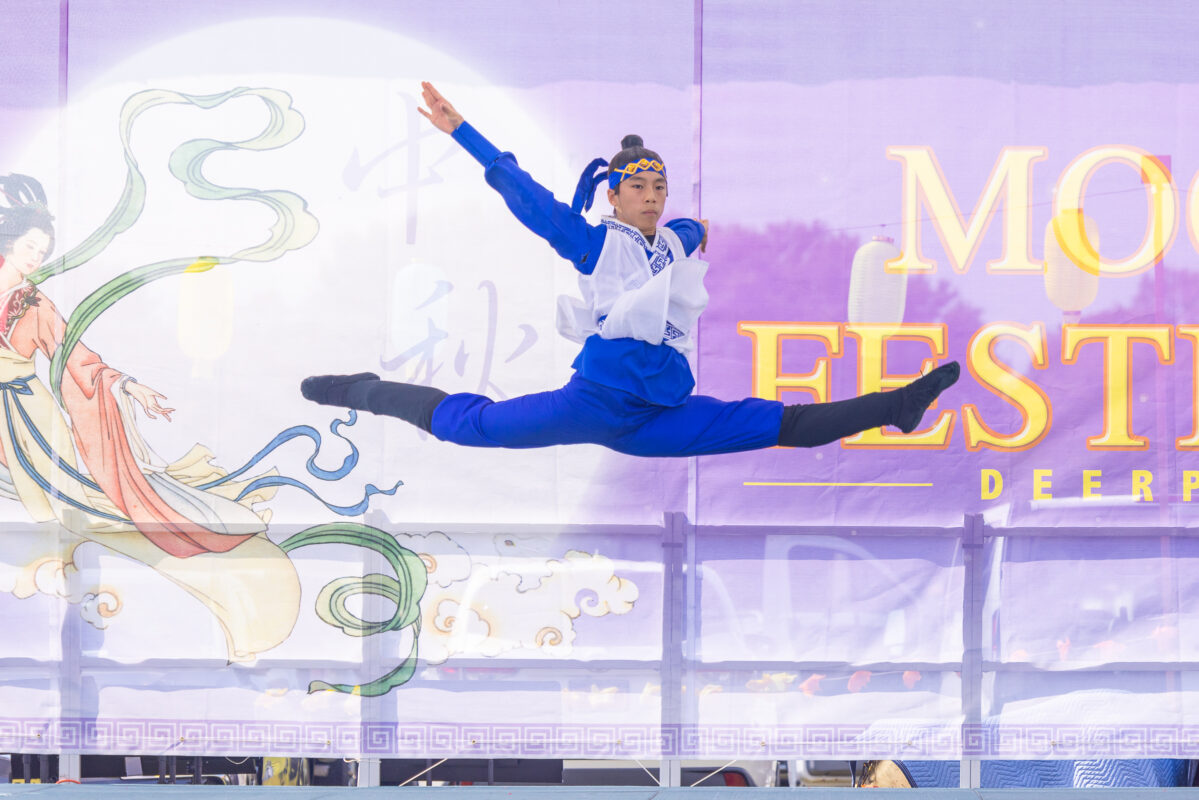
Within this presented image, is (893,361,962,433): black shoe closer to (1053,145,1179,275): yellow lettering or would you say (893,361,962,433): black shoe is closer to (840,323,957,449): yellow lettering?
(840,323,957,449): yellow lettering

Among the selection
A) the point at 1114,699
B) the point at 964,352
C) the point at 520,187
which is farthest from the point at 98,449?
the point at 1114,699

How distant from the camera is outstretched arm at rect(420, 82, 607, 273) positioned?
272 cm

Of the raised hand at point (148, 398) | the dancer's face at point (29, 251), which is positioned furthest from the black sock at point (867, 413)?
the dancer's face at point (29, 251)

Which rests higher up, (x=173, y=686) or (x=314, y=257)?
(x=314, y=257)

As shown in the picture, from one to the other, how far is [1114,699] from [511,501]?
1.99 m

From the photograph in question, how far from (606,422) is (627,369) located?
162mm

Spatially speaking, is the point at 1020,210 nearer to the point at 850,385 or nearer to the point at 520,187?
the point at 850,385

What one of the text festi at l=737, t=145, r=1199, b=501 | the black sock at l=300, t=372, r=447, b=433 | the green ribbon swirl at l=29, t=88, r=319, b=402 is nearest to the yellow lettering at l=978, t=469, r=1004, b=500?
the text festi at l=737, t=145, r=1199, b=501

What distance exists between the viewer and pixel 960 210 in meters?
3.32

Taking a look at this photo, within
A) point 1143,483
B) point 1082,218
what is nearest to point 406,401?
point 1082,218

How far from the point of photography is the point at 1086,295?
330 centimetres

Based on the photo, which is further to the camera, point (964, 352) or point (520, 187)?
point (964, 352)

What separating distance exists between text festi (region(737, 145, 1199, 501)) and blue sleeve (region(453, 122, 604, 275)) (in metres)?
0.76

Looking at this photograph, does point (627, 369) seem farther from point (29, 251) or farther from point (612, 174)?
point (29, 251)
